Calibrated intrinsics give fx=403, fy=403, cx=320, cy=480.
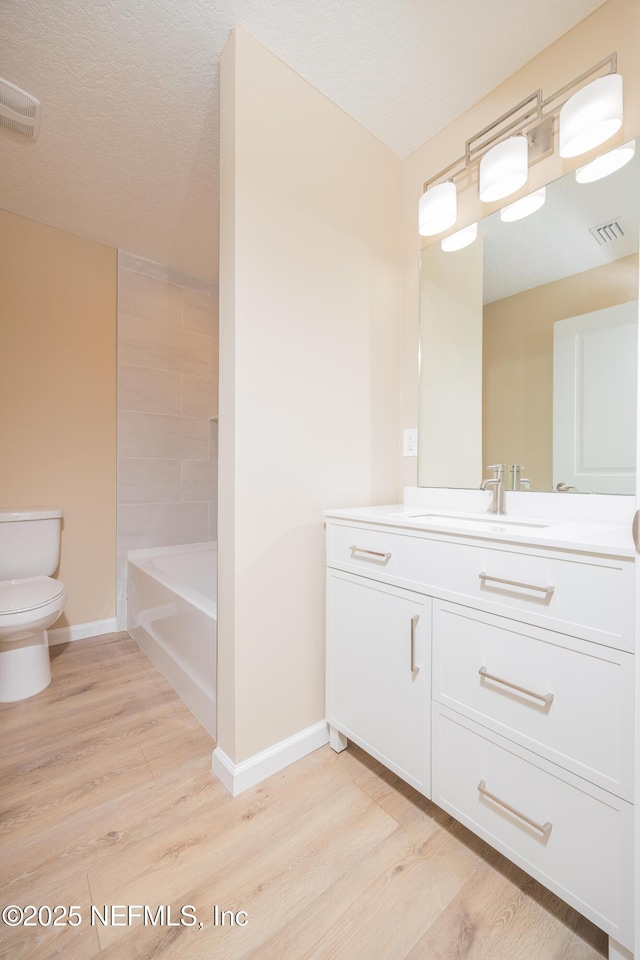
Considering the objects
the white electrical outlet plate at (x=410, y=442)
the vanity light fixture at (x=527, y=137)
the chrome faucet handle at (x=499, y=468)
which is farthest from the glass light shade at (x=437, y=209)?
the chrome faucet handle at (x=499, y=468)

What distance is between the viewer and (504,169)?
1358 mm

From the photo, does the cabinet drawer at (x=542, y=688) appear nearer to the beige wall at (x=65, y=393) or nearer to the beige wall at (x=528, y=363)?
the beige wall at (x=528, y=363)

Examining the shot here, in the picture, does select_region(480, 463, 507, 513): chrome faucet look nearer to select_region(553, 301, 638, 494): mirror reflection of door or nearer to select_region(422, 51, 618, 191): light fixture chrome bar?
select_region(553, 301, 638, 494): mirror reflection of door

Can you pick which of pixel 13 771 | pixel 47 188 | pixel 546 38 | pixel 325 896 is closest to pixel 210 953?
pixel 325 896

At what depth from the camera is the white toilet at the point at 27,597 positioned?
1716 mm

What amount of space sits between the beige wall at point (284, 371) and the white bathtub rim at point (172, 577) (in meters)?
0.29

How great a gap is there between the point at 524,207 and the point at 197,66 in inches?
48.6

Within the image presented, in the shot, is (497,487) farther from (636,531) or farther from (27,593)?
(27,593)

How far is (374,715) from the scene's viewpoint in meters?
1.27

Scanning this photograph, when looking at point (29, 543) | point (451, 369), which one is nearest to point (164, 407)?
point (29, 543)

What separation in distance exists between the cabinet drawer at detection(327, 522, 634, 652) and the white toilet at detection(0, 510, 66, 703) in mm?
1476

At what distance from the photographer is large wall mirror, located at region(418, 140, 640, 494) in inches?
46.6

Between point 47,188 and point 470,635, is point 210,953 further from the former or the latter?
point 47,188

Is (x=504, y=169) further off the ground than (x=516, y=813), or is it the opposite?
(x=504, y=169)
